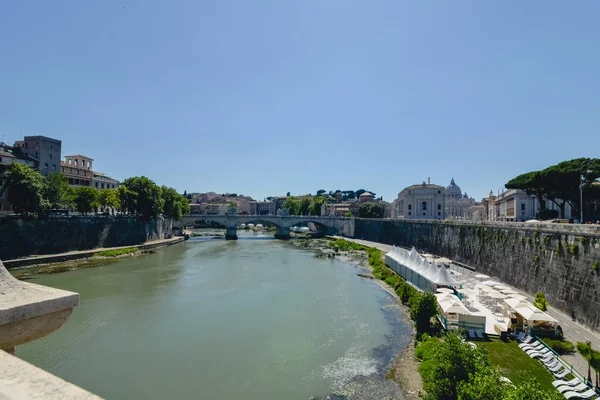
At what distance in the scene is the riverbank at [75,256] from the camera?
36.2 meters

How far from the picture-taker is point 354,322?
2125cm

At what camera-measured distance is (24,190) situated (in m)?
38.3

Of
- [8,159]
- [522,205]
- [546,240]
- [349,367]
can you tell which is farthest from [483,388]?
[522,205]

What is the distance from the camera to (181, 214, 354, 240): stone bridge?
77438mm

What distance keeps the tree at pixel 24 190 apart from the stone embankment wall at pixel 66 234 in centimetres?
139

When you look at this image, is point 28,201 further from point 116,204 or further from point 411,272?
point 411,272

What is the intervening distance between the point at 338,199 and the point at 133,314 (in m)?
139

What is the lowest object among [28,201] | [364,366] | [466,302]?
[364,366]

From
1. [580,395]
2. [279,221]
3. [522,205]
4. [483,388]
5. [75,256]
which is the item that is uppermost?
[522,205]

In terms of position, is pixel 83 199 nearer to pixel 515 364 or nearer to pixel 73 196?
pixel 73 196

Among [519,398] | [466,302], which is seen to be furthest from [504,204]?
[519,398]

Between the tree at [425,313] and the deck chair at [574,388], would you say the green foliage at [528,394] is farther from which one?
the tree at [425,313]

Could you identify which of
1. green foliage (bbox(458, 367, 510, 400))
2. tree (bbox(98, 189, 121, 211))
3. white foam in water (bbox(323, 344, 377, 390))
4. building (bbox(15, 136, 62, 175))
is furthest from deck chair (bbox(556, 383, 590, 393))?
building (bbox(15, 136, 62, 175))

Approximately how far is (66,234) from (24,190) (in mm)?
7210
